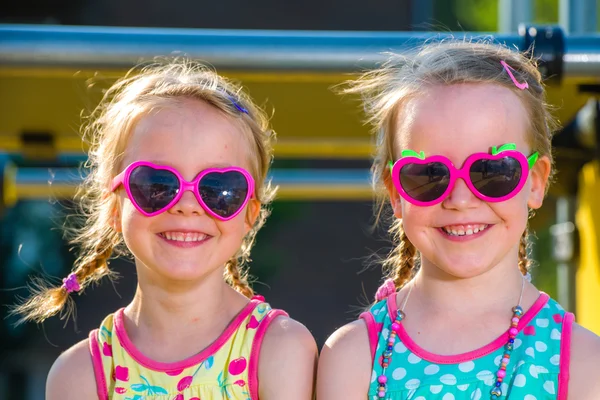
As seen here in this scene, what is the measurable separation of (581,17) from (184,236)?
173cm

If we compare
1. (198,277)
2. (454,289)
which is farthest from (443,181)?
(198,277)

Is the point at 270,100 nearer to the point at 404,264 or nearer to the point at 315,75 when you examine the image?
the point at 315,75

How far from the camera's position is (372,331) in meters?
2.11

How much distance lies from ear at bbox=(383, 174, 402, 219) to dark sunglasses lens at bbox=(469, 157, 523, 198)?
223mm

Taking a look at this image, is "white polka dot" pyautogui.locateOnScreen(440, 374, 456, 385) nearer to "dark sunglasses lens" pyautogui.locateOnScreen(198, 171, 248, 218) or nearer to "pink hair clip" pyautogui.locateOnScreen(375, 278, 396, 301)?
"pink hair clip" pyautogui.locateOnScreen(375, 278, 396, 301)

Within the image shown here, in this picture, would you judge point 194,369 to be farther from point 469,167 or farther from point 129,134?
point 469,167

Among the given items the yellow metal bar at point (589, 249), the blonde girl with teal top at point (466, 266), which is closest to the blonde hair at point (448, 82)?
the blonde girl with teal top at point (466, 266)

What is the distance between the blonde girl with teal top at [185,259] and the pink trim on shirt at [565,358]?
1.82ft

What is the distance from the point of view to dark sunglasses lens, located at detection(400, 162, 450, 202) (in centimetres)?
199

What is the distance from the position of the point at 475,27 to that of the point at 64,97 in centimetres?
1001

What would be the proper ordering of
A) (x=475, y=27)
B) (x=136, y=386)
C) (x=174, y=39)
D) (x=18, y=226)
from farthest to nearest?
(x=475, y=27)
(x=18, y=226)
(x=174, y=39)
(x=136, y=386)

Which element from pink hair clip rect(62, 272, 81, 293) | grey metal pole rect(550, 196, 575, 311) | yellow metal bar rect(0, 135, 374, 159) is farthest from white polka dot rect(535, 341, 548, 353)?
yellow metal bar rect(0, 135, 374, 159)

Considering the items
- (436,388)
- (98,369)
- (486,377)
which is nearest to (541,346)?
(486,377)

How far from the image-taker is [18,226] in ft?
25.4
